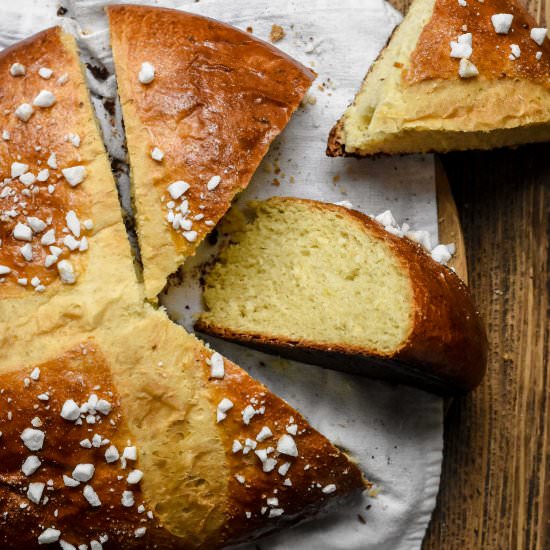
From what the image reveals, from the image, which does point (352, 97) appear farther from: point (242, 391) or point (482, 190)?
point (242, 391)

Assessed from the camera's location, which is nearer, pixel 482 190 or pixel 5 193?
pixel 5 193

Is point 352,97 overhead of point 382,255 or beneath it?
overhead

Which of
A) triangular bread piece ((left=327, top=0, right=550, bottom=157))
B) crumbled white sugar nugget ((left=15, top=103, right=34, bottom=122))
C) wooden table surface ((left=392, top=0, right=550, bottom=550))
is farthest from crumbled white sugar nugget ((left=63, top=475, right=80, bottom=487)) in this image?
triangular bread piece ((left=327, top=0, right=550, bottom=157))

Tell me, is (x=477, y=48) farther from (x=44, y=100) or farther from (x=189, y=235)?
(x=44, y=100)

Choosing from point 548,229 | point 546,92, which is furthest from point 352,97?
point 548,229

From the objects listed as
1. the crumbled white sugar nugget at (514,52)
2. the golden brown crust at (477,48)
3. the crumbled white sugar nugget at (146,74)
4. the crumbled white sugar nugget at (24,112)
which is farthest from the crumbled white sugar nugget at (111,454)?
the crumbled white sugar nugget at (514,52)

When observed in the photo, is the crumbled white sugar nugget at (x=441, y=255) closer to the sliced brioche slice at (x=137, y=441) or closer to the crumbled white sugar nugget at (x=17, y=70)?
the sliced brioche slice at (x=137, y=441)

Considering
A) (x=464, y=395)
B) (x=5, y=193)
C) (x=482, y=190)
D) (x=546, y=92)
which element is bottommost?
(x=464, y=395)

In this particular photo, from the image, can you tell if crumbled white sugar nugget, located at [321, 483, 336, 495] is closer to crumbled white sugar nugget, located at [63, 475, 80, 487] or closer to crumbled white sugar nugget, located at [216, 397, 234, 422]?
crumbled white sugar nugget, located at [216, 397, 234, 422]
